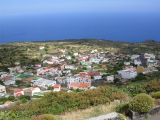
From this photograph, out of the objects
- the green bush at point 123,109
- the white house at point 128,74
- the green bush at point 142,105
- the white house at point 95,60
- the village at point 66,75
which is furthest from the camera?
the white house at point 95,60

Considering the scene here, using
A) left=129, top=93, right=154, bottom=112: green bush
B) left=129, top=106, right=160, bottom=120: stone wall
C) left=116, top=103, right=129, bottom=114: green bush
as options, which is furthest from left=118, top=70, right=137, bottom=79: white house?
left=129, top=93, right=154, bottom=112: green bush

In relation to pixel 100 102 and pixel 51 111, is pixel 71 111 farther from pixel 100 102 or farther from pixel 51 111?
pixel 100 102

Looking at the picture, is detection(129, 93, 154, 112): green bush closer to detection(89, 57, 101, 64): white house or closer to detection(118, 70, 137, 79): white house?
detection(118, 70, 137, 79): white house

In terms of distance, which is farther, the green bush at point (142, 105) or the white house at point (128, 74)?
the white house at point (128, 74)

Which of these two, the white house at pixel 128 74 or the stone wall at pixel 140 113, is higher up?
the stone wall at pixel 140 113

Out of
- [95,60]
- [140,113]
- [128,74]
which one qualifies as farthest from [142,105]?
[95,60]

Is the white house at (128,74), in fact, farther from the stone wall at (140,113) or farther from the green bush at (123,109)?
the stone wall at (140,113)

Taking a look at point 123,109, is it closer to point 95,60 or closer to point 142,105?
point 142,105

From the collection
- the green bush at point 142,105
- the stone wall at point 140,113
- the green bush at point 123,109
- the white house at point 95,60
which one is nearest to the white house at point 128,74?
the white house at point 95,60

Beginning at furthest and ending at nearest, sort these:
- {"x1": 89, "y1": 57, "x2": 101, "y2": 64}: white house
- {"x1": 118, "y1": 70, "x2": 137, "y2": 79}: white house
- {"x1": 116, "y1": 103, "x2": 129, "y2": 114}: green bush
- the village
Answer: {"x1": 89, "y1": 57, "x2": 101, "y2": 64}: white house → {"x1": 118, "y1": 70, "x2": 137, "y2": 79}: white house → the village → {"x1": 116, "y1": 103, "x2": 129, "y2": 114}: green bush
